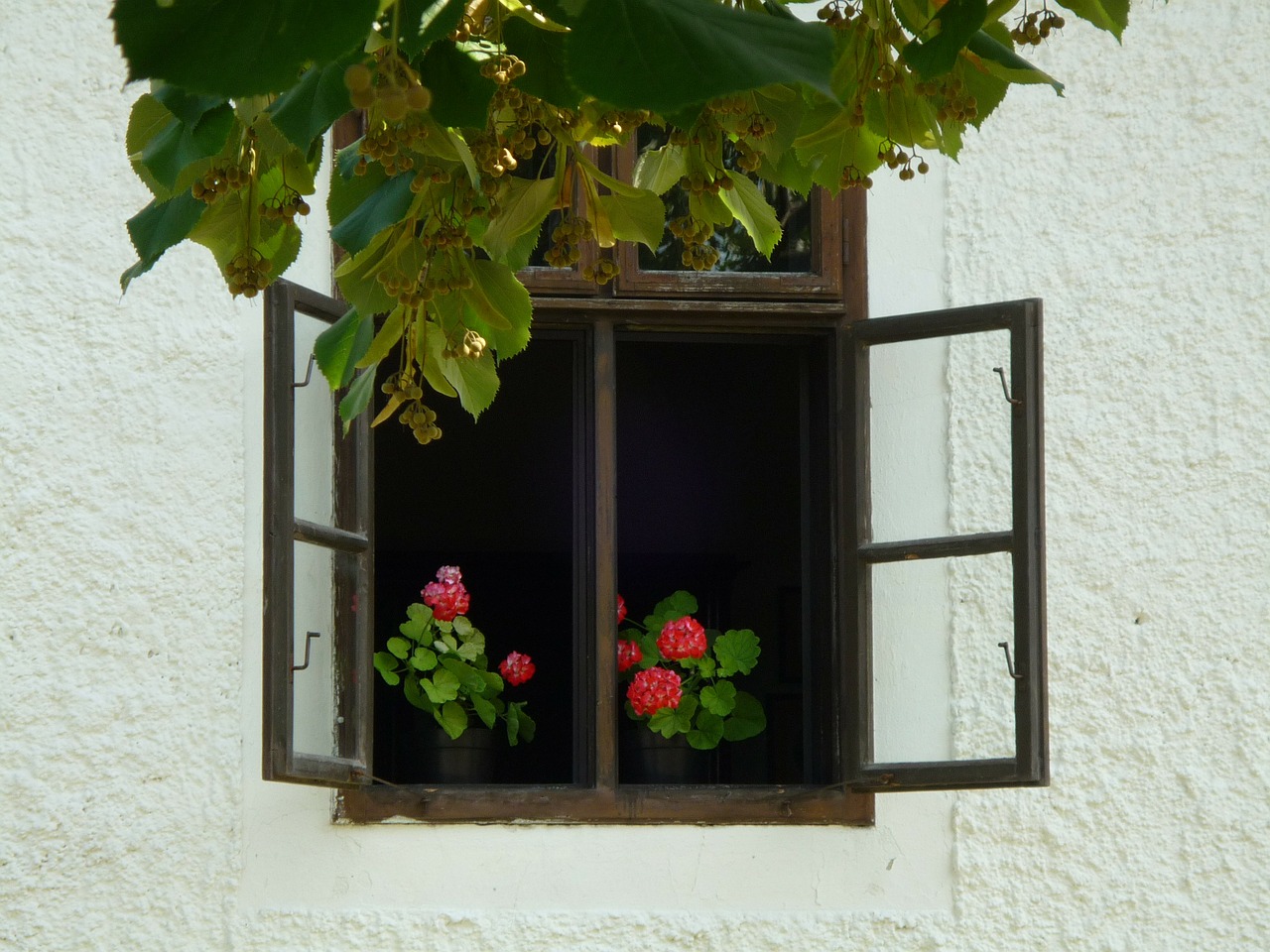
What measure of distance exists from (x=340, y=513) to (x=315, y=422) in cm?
18

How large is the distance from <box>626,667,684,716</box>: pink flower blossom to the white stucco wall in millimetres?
279

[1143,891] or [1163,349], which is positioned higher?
[1163,349]

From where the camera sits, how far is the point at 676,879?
3.49m

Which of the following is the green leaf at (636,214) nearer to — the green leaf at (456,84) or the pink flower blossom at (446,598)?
the green leaf at (456,84)

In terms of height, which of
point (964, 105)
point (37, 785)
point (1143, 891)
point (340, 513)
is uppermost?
point (964, 105)

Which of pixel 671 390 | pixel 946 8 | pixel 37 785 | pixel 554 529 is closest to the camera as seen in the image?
pixel 946 8

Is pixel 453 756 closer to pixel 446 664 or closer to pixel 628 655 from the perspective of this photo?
pixel 446 664

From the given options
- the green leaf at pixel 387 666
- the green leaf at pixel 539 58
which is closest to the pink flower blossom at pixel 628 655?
the green leaf at pixel 387 666

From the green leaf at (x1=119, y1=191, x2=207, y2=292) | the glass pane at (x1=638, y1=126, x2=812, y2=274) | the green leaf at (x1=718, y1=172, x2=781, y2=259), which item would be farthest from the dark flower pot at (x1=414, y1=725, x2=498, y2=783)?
the green leaf at (x1=119, y1=191, x2=207, y2=292)

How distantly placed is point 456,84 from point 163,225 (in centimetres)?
39

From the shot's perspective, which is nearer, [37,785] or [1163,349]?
[37,785]

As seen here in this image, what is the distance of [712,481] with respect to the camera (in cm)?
627

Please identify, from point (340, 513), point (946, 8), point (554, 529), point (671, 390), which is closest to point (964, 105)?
point (946, 8)

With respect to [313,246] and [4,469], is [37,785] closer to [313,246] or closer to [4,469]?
[4,469]
